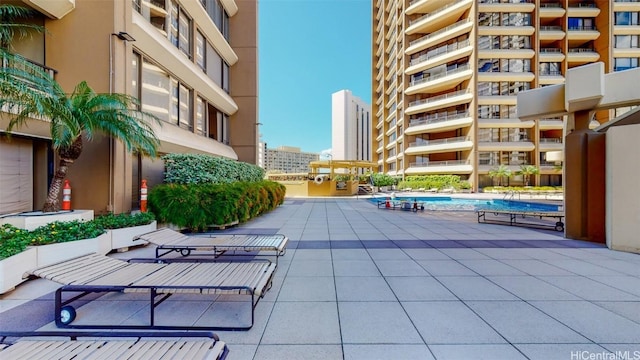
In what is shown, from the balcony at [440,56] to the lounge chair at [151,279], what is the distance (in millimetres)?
41035

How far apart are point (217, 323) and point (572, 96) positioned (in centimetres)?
1021

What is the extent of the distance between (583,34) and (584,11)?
9.93ft

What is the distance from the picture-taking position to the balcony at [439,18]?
114 feet

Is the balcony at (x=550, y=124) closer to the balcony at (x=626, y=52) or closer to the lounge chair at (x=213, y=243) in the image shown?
the balcony at (x=626, y=52)

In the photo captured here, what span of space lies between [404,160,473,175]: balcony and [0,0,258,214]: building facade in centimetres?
3195

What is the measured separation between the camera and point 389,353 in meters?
2.65

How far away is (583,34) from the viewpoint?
3503 cm

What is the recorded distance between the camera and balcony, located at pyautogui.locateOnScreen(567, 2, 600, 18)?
34.7m

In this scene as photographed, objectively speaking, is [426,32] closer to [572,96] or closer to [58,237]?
[572,96]

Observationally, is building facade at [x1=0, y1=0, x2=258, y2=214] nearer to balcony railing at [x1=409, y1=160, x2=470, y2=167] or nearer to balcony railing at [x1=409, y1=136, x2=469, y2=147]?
balcony railing at [x1=409, y1=136, x2=469, y2=147]

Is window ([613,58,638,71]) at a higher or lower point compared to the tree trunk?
higher

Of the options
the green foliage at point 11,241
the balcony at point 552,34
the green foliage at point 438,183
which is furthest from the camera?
the balcony at point 552,34

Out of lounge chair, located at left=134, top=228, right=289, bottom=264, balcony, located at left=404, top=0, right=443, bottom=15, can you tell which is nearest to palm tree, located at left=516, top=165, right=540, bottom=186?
balcony, located at left=404, top=0, right=443, bottom=15

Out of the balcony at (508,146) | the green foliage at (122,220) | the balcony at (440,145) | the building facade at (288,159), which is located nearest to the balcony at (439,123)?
the balcony at (440,145)
